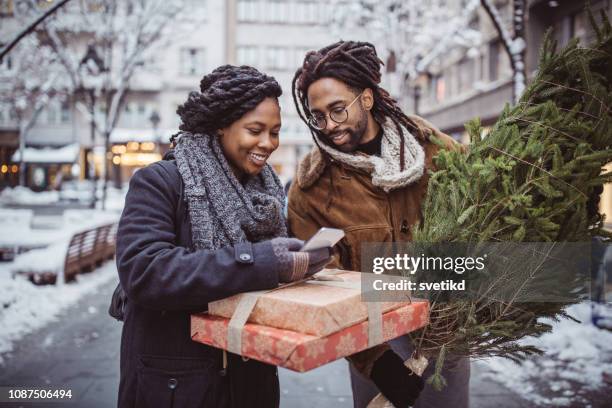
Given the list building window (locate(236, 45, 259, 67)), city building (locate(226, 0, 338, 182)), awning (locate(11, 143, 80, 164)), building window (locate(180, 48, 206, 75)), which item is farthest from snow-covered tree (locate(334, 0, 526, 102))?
awning (locate(11, 143, 80, 164))

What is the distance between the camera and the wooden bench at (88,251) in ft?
29.7

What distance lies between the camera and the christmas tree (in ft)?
6.50

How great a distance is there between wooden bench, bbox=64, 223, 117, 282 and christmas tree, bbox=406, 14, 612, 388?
834cm

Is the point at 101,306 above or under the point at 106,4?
under

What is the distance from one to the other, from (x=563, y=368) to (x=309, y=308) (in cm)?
468

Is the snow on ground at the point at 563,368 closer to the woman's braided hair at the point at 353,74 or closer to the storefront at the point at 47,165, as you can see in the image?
the woman's braided hair at the point at 353,74

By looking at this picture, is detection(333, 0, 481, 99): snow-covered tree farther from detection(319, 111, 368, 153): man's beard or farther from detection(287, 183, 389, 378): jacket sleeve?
detection(287, 183, 389, 378): jacket sleeve

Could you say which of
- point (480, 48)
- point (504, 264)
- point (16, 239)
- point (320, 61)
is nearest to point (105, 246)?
point (16, 239)

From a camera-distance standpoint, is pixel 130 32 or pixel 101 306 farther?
pixel 130 32

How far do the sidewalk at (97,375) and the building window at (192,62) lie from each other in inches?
1390

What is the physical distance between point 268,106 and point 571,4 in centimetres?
1649

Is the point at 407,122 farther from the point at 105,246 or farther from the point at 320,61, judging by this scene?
the point at 105,246

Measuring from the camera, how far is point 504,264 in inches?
78.5

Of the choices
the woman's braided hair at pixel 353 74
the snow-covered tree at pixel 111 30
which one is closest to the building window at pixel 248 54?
the snow-covered tree at pixel 111 30
